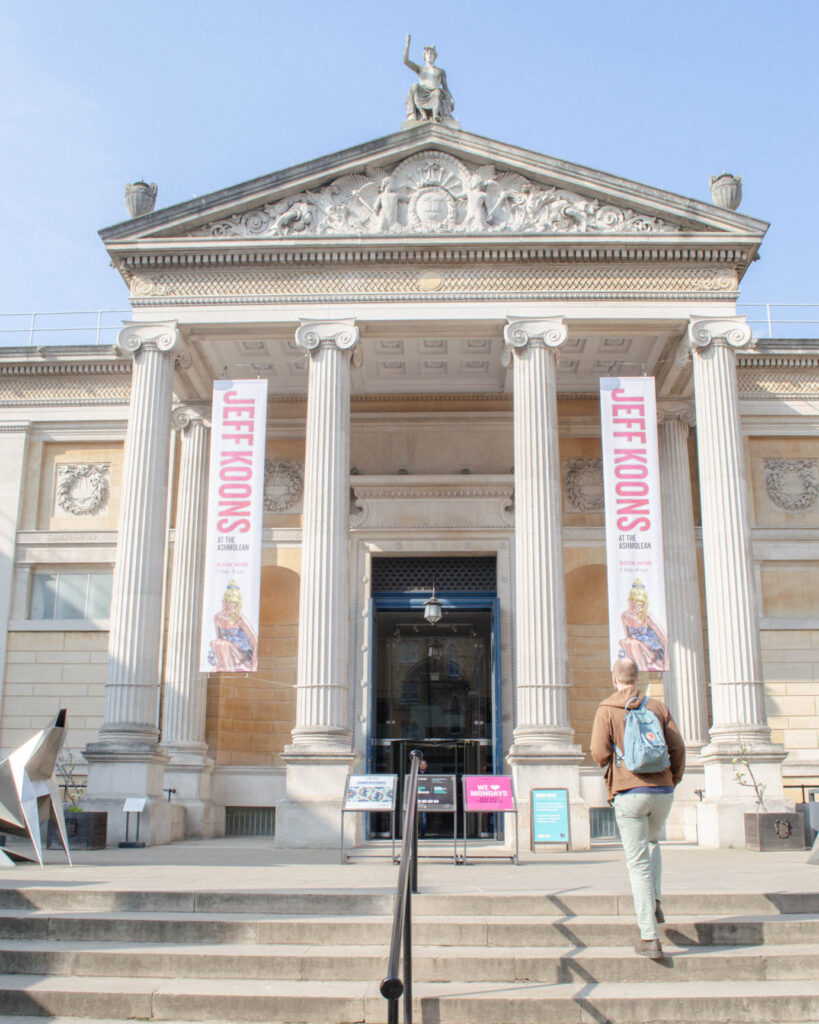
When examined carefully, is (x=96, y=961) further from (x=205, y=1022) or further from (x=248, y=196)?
(x=248, y=196)

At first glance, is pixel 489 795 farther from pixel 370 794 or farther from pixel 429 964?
pixel 429 964

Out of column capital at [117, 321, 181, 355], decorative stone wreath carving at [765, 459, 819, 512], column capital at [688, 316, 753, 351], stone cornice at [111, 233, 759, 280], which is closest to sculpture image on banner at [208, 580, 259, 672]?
column capital at [117, 321, 181, 355]

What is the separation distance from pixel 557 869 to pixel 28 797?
6.25m

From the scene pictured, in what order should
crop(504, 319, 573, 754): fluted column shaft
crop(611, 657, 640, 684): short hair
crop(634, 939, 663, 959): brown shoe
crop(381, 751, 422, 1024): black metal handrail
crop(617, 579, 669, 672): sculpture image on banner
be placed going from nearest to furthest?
1. crop(381, 751, 422, 1024): black metal handrail
2. crop(634, 939, 663, 959): brown shoe
3. crop(611, 657, 640, 684): short hair
4. crop(504, 319, 573, 754): fluted column shaft
5. crop(617, 579, 669, 672): sculpture image on banner

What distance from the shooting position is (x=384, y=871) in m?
12.2

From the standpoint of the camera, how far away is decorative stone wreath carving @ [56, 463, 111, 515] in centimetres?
2275

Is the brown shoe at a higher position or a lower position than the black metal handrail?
lower

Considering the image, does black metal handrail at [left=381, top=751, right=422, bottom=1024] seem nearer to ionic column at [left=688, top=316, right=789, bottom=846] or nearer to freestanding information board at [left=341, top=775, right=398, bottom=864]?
freestanding information board at [left=341, top=775, right=398, bottom=864]

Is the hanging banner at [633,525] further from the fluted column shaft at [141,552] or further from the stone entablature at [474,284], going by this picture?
the fluted column shaft at [141,552]

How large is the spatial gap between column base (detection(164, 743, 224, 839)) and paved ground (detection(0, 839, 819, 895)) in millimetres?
3260

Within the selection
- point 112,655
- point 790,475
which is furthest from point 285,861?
point 790,475

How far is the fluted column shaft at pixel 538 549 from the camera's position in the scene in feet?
55.6

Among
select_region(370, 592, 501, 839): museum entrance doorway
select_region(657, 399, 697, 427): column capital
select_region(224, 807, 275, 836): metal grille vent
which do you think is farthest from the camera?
select_region(657, 399, 697, 427): column capital

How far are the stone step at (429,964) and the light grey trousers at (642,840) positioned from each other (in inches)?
14.1
